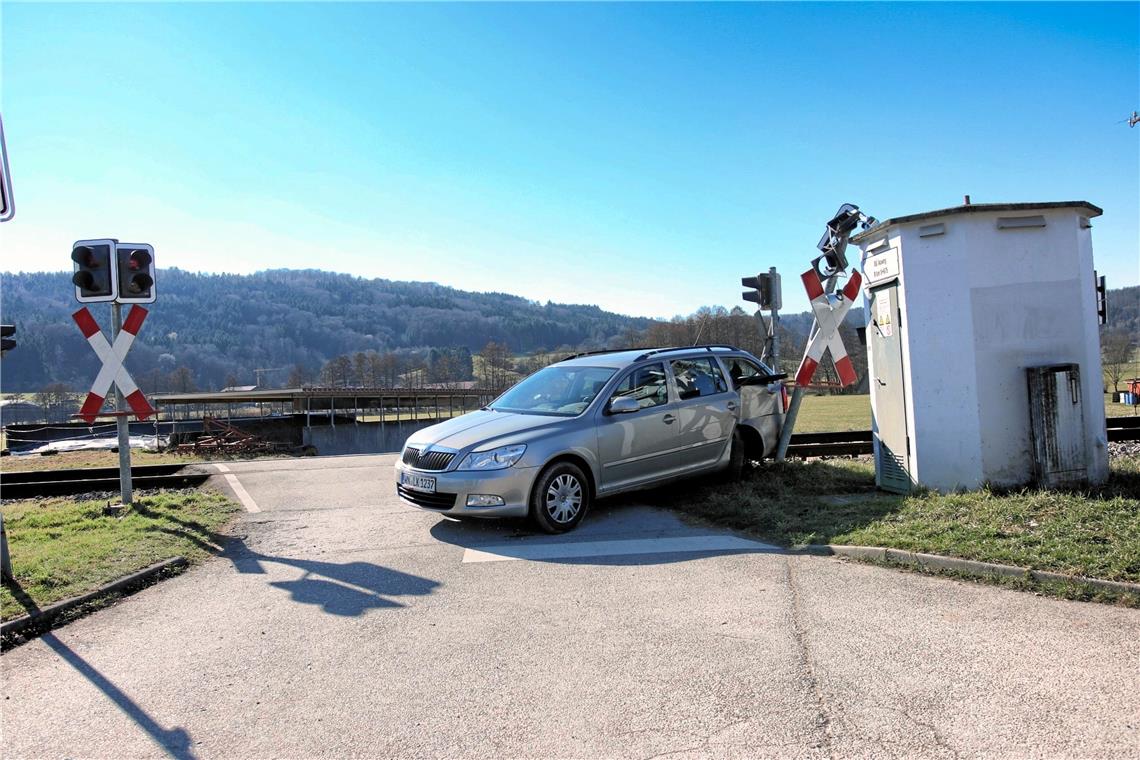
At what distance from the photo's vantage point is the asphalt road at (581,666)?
3.11 meters

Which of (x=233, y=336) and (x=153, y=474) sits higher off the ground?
(x=233, y=336)

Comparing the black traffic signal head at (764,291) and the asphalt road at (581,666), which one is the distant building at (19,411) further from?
the asphalt road at (581,666)

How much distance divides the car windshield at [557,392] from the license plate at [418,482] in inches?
52.9

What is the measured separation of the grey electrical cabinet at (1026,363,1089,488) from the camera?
710 cm

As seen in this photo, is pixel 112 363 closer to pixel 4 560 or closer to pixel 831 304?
pixel 4 560

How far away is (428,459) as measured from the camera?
717 cm

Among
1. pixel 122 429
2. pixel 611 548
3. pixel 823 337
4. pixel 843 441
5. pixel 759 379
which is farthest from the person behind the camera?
pixel 843 441

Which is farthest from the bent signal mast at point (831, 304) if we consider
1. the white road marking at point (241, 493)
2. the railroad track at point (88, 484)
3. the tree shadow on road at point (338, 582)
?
the railroad track at point (88, 484)

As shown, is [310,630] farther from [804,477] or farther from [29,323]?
[29,323]

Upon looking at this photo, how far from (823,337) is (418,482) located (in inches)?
203

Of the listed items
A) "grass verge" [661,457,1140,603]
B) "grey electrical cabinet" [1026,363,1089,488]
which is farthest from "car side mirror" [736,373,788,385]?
"grey electrical cabinet" [1026,363,1089,488]

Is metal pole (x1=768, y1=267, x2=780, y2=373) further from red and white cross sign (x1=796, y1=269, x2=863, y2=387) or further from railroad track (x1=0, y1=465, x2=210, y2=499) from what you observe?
railroad track (x1=0, y1=465, x2=210, y2=499)

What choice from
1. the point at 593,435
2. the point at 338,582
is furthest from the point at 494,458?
the point at 338,582

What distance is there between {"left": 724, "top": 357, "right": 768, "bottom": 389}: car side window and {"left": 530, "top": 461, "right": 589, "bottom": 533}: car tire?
2.74m
